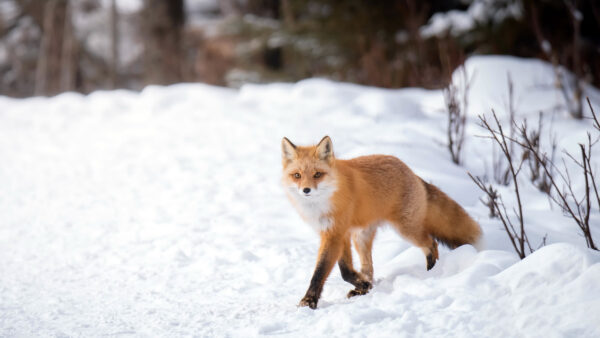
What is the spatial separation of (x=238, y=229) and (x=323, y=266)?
169cm

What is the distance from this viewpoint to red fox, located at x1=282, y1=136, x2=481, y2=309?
10.3ft

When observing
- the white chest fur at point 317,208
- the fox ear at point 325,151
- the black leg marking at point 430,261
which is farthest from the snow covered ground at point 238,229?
the fox ear at point 325,151

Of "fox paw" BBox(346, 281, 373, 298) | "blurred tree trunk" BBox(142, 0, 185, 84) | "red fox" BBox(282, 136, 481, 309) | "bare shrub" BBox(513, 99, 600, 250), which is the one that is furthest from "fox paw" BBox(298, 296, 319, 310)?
"blurred tree trunk" BBox(142, 0, 185, 84)

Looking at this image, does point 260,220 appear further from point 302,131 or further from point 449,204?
point 302,131

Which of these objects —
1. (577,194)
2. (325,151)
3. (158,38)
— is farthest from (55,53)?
(577,194)

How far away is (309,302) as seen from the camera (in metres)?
3.02

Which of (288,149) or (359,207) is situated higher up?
(288,149)

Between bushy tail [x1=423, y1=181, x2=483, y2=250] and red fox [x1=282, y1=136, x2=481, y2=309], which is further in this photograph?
bushy tail [x1=423, y1=181, x2=483, y2=250]

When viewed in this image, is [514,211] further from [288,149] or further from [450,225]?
[288,149]

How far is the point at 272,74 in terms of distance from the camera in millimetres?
10953

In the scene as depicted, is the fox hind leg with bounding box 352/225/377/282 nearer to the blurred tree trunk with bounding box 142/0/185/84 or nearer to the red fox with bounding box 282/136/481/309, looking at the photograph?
the red fox with bounding box 282/136/481/309

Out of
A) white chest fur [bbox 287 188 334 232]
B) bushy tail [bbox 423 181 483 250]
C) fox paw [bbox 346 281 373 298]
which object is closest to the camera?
white chest fur [bbox 287 188 334 232]

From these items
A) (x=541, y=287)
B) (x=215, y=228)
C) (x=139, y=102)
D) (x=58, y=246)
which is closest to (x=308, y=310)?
(x=541, y=287)

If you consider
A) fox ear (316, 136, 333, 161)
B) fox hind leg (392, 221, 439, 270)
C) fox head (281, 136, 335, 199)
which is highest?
fox ear (316, 136, 333, 161)
